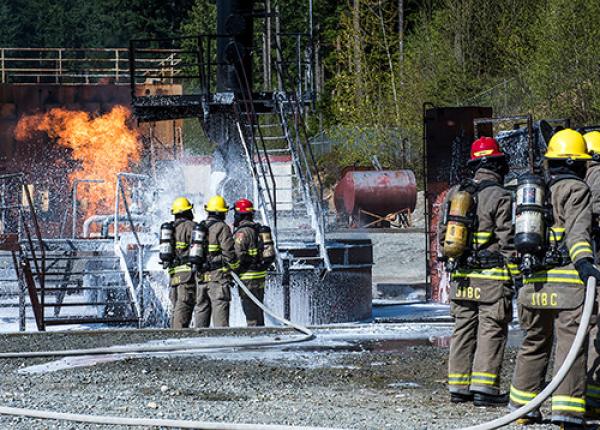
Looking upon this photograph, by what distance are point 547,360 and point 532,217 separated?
98 cm

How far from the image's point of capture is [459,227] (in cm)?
874

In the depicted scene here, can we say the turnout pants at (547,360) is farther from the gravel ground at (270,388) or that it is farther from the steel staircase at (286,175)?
the steel staircase at (286,175)

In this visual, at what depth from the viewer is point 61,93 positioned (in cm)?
4369

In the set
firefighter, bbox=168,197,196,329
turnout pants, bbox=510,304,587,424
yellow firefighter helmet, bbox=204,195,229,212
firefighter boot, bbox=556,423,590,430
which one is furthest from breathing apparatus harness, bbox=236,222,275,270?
firefighter boot, bbox=556,423,590,430

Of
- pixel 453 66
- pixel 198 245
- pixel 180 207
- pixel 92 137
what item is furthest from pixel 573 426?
pixel 92 137

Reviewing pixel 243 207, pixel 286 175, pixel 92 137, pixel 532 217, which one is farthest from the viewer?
pixel 92 137

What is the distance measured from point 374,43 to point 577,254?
44338 mm

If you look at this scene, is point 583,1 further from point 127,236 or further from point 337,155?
point 337,155

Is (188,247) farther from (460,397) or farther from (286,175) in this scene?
(460,397)

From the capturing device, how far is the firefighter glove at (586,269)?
743 cm

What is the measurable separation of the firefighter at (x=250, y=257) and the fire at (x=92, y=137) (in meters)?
26.2

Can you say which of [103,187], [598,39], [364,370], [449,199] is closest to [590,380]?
[449,199]

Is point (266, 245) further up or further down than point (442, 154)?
further down

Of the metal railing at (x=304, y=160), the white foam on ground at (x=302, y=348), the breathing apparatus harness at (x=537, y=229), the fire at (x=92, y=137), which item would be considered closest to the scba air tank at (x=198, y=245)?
the white foam on ground at (x=302, y=348)
